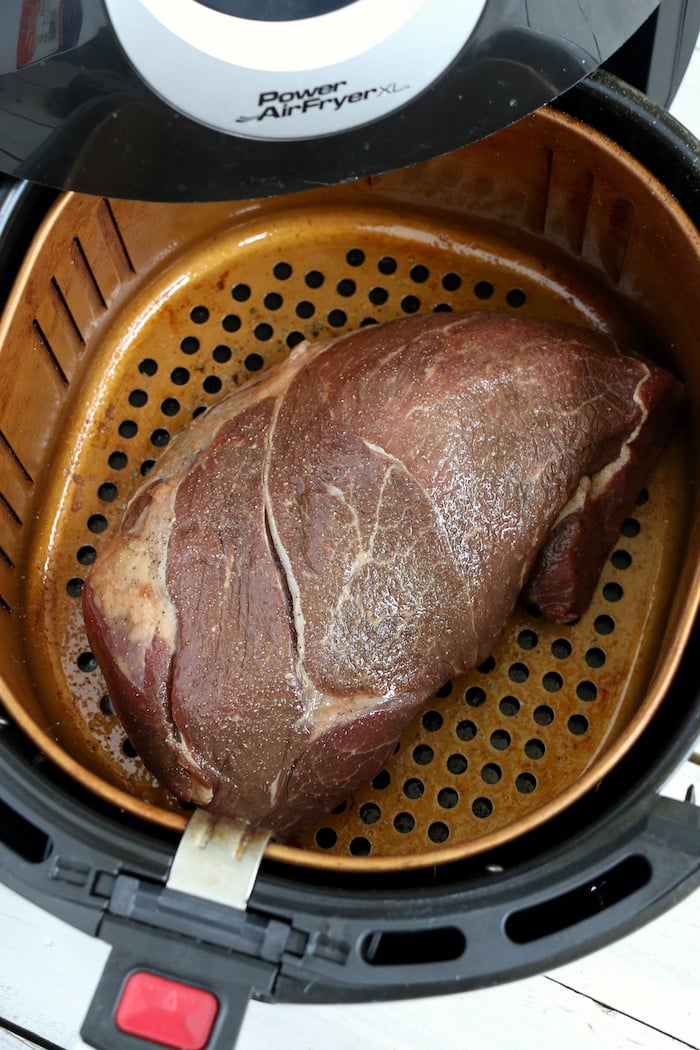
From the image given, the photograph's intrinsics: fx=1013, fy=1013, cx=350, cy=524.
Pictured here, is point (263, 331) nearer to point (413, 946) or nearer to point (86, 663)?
point (86, 663)

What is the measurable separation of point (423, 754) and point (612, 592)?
302mm

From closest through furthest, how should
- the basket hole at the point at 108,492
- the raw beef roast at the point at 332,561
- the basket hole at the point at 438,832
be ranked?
the raw beef roast at the point at 332,561 → the basket hole at the point at 438,832 → the basket hole at the point at 108,492

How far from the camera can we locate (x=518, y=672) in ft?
4.01

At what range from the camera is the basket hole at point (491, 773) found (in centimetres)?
119

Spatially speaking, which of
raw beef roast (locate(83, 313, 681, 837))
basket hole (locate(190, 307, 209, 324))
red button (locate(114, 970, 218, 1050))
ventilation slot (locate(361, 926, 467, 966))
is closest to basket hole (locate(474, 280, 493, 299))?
raw beef roast (locate(83, 313, 681, 837))

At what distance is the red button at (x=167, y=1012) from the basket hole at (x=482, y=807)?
1.45ft

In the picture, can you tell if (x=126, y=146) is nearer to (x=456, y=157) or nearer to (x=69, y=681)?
(x=456, y=157)

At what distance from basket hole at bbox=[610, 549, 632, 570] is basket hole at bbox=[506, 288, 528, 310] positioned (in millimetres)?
350

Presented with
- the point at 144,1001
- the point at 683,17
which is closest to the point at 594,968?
the point at 144,1001

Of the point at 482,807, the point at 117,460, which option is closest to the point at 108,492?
the point at 117,460

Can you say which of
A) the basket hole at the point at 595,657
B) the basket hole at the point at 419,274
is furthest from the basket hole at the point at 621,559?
the basket hole at the point at 419,274

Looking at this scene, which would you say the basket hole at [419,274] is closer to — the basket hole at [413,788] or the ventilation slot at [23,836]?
the basket hole at [413,788]

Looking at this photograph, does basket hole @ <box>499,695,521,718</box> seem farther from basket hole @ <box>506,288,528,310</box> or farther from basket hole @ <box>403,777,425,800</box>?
basket hole @ <box>506,288,528,310</box>

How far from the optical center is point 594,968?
4.28 ft
